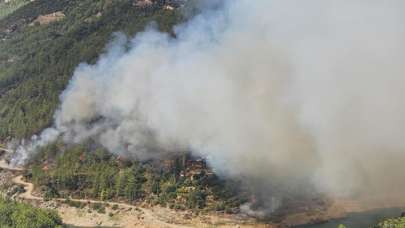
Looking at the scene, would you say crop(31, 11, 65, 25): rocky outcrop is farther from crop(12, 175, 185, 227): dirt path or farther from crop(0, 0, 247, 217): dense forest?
crop(12, 175, 185, 227): dirt path

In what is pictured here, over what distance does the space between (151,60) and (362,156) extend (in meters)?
30.3

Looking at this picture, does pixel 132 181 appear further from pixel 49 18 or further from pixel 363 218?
pixel 49 18

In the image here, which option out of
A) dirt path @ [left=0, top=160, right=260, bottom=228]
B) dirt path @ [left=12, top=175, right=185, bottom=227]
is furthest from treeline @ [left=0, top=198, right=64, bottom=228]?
dirt path @ [left=0, top=160, right=260, bottom=228]

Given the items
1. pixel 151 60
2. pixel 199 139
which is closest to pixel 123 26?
pixel 151 60

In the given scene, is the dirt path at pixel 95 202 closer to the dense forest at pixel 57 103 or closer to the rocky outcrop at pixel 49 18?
the dense forest at pixel 57 103

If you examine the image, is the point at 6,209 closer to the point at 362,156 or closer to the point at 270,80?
the point at 270,80

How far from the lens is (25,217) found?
5653 cm

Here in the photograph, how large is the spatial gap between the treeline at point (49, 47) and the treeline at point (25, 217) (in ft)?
116

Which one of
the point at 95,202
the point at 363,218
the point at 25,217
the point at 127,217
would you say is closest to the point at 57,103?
the point at 95,202

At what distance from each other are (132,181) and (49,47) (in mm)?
72945

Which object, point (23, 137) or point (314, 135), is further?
point (23, 137)

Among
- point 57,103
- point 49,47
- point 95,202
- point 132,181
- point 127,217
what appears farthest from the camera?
point 49,47

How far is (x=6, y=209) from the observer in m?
59.0

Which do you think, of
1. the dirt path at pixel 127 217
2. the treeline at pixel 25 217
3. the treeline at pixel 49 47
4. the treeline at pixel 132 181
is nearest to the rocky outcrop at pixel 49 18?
the treeline at pixel 49 47
